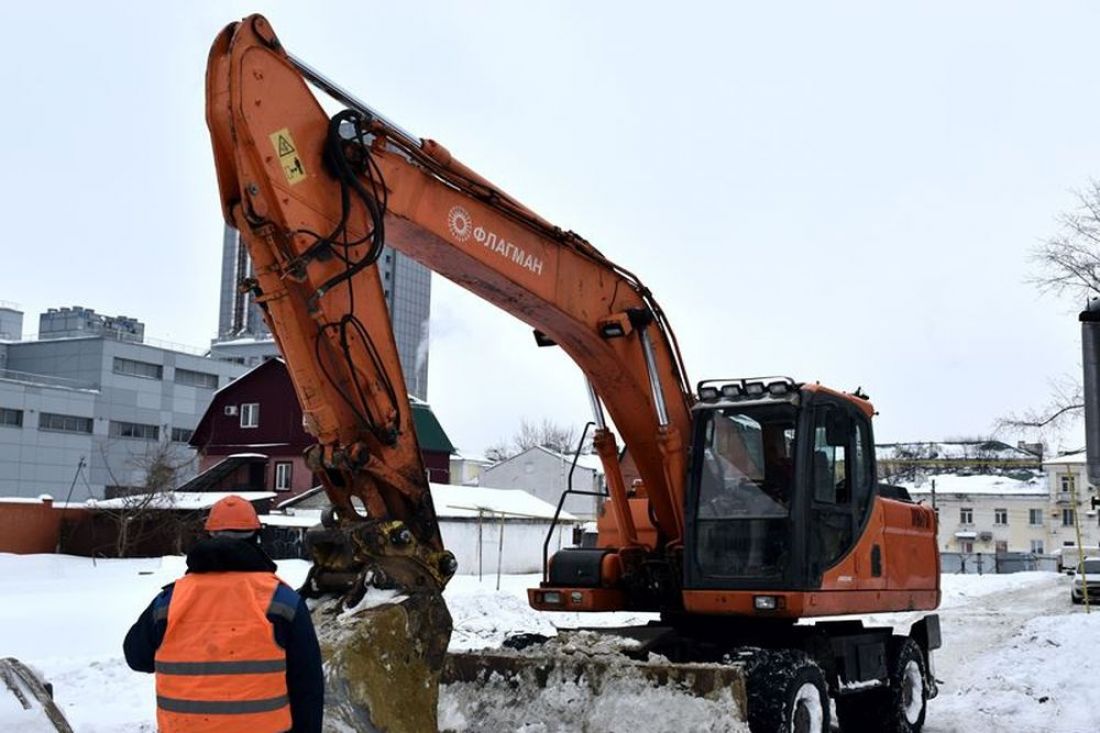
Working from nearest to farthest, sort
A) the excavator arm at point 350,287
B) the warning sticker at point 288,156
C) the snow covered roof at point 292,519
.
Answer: the excavator arm at point 350,287
the warning sticker at point 288,156
the snow covered roof at point 292,519

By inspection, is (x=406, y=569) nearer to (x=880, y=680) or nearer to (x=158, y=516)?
(x=880, y=680)

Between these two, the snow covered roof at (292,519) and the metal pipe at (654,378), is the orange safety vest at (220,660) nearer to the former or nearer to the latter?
the metal pipe at (654,378)

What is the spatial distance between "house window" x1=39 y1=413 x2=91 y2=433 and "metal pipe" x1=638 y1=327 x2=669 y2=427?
61858mm

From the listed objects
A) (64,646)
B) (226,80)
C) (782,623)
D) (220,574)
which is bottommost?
(64,646)

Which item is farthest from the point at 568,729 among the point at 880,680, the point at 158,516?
the point at 158,516

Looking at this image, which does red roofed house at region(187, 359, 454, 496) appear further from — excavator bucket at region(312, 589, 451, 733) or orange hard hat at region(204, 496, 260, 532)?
orange hard hat at region(204, 496, 260, 532)

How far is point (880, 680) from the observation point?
970 cm

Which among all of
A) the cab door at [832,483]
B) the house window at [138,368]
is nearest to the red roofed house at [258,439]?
the house window at [138,368]

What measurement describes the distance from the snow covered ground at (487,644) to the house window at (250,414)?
17938 mm

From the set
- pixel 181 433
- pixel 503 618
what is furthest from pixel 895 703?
pixel 181 433

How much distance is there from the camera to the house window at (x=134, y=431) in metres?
68.8

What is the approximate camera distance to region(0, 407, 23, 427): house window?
201ft

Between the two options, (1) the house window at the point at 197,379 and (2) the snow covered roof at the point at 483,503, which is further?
(1) the house window at the point at 197,379

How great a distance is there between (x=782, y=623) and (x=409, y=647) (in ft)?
12.4
